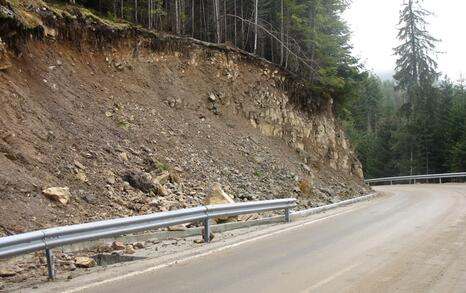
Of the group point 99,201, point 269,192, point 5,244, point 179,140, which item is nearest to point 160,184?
point 99,201

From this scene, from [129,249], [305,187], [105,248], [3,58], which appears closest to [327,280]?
[129,249]

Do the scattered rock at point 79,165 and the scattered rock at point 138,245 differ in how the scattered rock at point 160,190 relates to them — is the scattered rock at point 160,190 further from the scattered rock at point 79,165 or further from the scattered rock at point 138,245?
the scattered rock at point 138,245

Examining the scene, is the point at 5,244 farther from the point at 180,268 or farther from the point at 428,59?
the point at 428,59

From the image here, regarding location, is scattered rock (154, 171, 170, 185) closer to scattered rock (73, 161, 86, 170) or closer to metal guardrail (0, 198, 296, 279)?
scattered rock (73, 161, 86, 170)

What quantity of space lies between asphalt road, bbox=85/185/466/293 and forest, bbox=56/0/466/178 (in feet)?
44.1

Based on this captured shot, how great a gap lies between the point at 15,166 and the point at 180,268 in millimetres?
5188

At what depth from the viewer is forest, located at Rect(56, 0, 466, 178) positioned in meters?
24.1

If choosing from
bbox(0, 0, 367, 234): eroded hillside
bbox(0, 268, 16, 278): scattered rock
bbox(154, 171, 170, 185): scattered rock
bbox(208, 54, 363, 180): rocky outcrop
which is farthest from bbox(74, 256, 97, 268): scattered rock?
bbox(208, 54, 363, 180): rocky outcrop

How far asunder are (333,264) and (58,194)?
6.18m

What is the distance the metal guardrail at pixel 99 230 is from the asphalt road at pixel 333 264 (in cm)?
111

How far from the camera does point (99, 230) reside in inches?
319

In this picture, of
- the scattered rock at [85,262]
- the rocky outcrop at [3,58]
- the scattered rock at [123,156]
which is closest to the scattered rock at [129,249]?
the scattered rock at [85,262]

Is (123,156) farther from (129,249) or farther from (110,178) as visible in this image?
(129,249)

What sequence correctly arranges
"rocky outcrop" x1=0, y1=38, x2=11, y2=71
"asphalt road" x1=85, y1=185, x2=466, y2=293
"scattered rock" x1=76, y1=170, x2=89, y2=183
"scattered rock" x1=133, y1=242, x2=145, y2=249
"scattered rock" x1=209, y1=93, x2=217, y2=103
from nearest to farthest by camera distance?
"asphalt road" x1=85, y1=185, x2=466, y2=293, "scattered rock" x1=133, y1=242, x2=145, y2=249, "scattered rock" x1=76, y1=170, x2=89, y2=183, "rocky outcrop" x1=0, y1=38, x2=11, y2=71, "scattered rock" x1=209, y1=93, x2=217, y2=103
